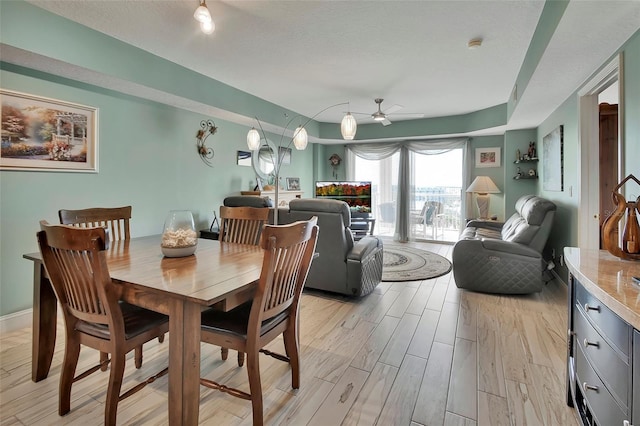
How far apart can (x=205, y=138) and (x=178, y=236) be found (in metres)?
3.02

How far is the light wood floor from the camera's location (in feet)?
5.27

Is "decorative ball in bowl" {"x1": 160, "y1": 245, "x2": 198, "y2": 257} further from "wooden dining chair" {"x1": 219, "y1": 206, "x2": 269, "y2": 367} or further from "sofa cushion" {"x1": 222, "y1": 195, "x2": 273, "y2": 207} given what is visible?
"sofa cushion" {"x1": 222, "y1": 195, "x2": 273, "y2": 207}

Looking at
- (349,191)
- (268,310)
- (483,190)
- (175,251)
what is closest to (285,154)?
(349,191)

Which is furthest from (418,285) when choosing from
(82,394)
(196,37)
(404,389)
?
(196,37)

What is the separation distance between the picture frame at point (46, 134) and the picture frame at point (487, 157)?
19.9 ft

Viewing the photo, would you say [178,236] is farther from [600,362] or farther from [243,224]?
[600,362]

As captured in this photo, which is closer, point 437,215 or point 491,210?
point 491,210

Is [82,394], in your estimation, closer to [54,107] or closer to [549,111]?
[54,107]

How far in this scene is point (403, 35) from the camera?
8.86 ft

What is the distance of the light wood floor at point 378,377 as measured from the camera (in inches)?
63.2

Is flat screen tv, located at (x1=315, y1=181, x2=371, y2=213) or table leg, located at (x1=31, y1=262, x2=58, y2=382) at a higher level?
flat screen tv, located at (x1=315, y1=181, x2=371, y2=213)

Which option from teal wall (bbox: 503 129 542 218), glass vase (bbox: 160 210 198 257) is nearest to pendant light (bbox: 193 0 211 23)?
glass vase (bbox: 160 210 198 257)

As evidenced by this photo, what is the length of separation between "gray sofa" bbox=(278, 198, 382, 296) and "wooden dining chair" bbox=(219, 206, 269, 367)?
0.66 metres

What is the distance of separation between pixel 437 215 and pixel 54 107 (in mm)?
6209
